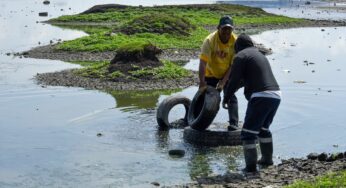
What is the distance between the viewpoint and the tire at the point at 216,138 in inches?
604

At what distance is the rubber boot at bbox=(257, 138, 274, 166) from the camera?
13203mm

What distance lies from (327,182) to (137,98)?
1317 centimetres

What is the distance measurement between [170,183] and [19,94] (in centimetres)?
1326

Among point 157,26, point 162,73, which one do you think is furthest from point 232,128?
point 157,26

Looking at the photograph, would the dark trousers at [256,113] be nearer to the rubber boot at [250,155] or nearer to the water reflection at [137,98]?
the rubber boot at [250,155]

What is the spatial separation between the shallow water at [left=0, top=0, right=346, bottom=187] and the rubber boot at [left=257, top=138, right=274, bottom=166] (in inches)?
19.8

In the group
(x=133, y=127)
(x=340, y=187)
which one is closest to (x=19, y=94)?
(x=133, y=127)

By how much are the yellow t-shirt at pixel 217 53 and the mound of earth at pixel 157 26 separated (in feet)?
101

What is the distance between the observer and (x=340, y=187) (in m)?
10.1

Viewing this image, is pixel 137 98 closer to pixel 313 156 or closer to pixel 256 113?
pixel 313 156

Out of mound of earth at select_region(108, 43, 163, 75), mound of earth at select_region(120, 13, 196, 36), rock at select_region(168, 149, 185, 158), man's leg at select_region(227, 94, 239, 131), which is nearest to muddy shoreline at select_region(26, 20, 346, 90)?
mound of earth at select_region(108, 43, 163, 75)

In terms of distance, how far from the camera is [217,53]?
14.9 metres

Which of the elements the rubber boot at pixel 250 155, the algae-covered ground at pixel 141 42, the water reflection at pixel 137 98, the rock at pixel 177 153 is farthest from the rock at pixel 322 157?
the algae-covered ground at pixel 141 42

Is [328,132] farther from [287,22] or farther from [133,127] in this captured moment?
[287,22]
